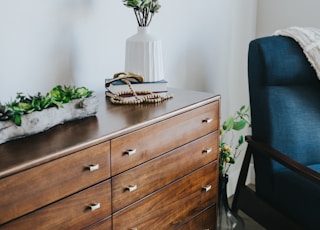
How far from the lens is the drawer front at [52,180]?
1139 mm

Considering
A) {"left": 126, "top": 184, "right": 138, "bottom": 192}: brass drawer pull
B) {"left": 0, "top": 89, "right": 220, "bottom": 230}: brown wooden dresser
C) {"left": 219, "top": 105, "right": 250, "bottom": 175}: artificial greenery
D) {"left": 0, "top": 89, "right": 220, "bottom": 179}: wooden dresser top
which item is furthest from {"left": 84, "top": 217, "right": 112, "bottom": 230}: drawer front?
{"left": 219, "top": 105, "right": 250, "bottom": 175}: artificial greenery

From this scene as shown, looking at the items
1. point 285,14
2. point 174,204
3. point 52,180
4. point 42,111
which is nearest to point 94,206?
point 52,180

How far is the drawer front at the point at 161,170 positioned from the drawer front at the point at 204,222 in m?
0.22

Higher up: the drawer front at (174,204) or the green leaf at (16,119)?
the green leaf at (16,119)

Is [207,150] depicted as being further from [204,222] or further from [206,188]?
[204,222]

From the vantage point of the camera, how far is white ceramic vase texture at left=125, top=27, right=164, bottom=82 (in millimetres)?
1797

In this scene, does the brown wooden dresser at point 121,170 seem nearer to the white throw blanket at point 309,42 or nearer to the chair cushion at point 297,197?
the chair cushion at point 297,197

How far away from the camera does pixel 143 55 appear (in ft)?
5.90

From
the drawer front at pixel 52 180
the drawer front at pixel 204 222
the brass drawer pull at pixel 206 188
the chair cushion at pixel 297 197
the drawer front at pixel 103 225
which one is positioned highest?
the drawer front at pixel 52 180

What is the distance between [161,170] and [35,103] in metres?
0.50

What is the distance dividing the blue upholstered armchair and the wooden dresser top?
0.37 m

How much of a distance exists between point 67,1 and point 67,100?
467 millimetres

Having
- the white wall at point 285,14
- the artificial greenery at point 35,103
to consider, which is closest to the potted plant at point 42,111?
the artificial greenery at point 35,103

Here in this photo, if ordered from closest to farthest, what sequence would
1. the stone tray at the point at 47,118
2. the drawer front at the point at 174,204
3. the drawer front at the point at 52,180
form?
the drawer front at the point at 52,180
the stone tray at the point at 47,118
the drawer front at the point at 174,204
